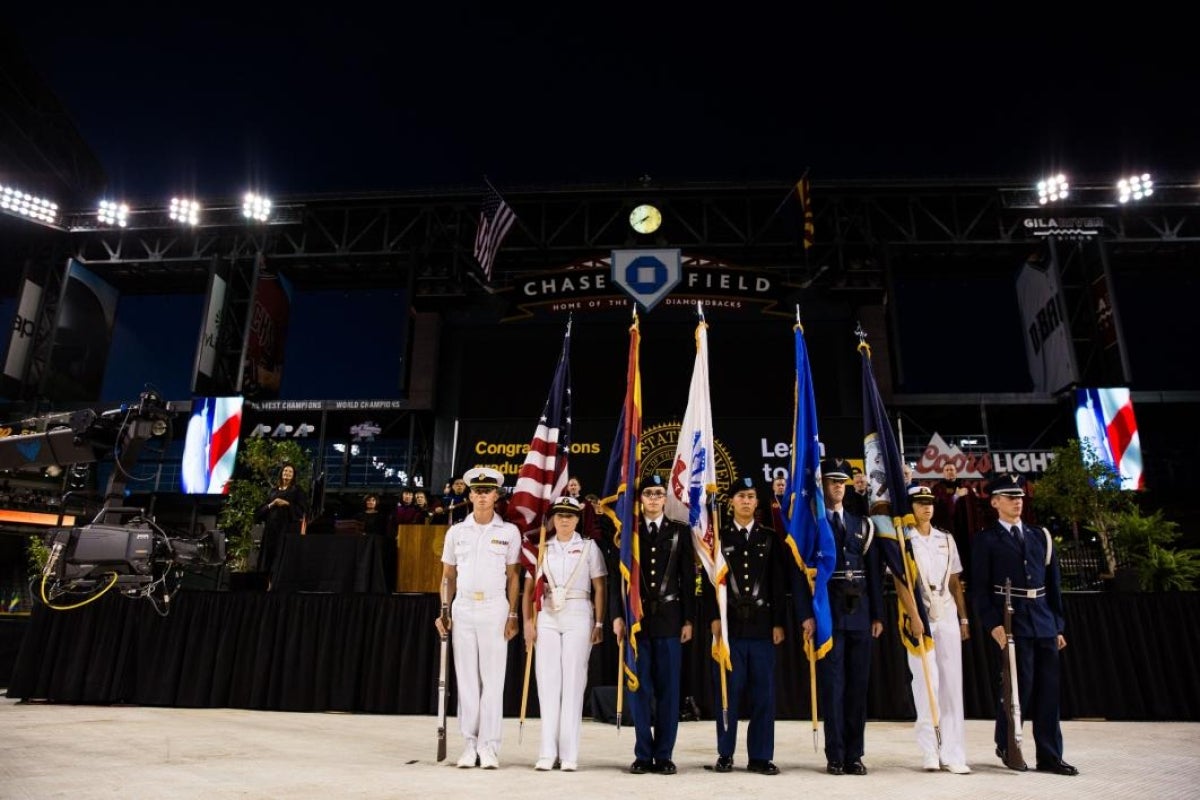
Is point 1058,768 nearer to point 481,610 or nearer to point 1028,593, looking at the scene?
point 1028,593

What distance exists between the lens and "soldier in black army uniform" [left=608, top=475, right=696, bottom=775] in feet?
15.3

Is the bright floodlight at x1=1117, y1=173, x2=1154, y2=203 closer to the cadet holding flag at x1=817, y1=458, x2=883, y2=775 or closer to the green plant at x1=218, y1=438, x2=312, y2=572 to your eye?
the cadet holding flag at x1=817, y1=458, x2=883, y2=775

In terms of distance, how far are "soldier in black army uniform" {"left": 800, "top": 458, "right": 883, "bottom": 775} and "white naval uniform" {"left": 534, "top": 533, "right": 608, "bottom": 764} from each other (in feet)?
5.04

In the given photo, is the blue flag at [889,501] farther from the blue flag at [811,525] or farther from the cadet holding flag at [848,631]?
the blue flag at [811,525]

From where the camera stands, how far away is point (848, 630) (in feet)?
16.2

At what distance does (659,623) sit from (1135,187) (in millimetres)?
19841

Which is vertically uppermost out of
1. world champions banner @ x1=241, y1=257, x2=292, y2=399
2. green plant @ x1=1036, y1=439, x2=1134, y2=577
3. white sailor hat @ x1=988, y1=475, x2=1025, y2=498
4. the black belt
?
world champions banner @ x1=241, y1=257, x2=292, y2=399

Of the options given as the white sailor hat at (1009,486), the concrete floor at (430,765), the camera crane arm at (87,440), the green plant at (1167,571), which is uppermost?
the camera crane arm at (87,440)

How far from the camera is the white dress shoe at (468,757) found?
4770 mm

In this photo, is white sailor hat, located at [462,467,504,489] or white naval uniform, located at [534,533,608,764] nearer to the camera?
white naval uniform, located at [534,533,608,764]

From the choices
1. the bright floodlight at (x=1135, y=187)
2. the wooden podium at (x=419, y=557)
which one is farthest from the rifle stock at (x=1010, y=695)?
the bright floodlight at (x=1135, y=187)

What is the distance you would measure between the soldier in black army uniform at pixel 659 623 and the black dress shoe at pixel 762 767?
52 cm

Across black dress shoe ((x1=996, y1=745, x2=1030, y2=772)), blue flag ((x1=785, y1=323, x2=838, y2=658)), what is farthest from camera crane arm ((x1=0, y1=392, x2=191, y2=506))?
black dress shoe ((x1=996, y1=745, x2=1030, y2=772))

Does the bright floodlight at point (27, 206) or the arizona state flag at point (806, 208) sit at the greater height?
the bright floodlight at point (27, 206)
